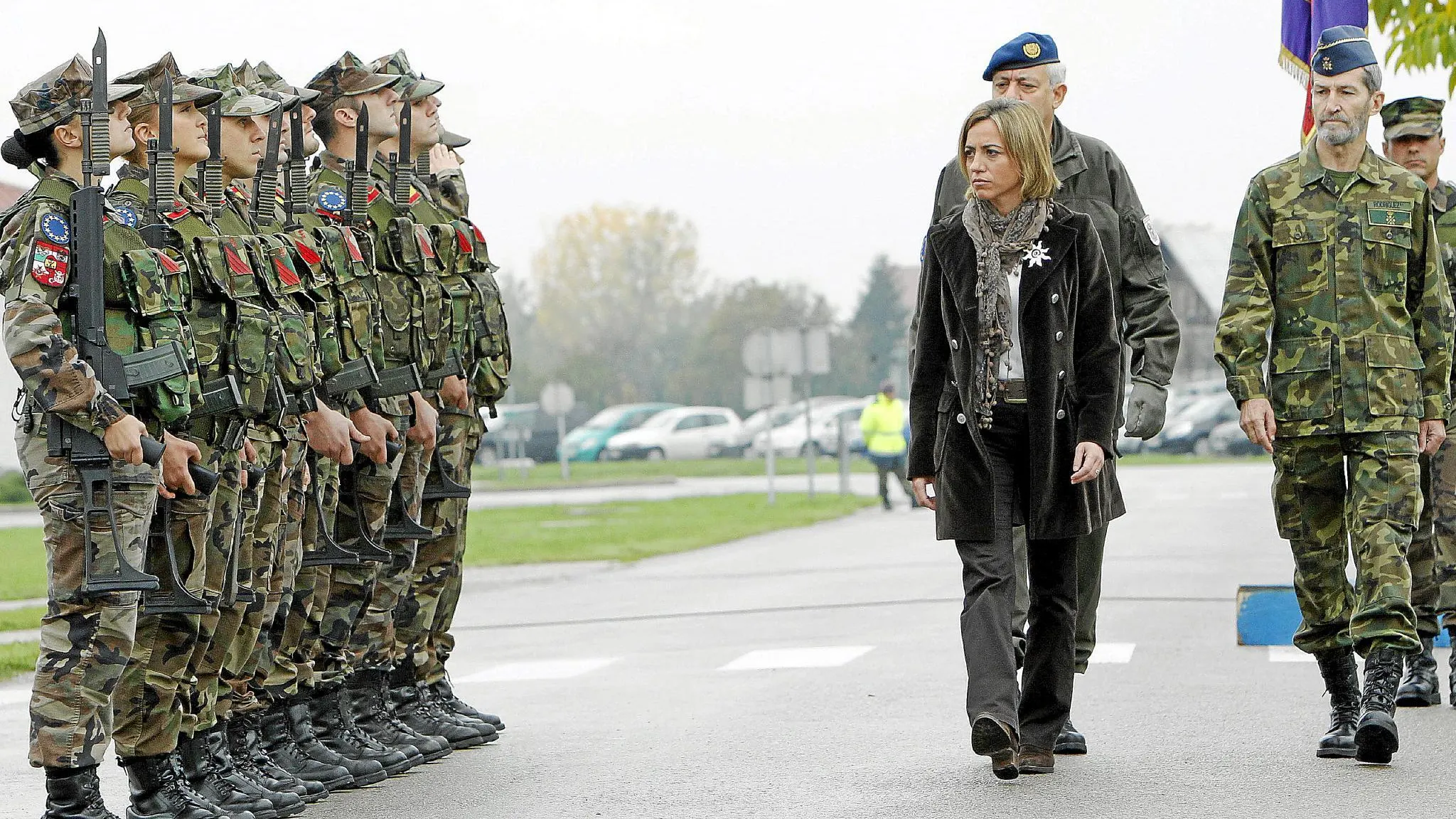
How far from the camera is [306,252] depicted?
7141 millimetres

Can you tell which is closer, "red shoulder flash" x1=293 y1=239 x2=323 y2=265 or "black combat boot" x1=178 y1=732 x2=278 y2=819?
"black combat boot" x1=178 y1=732 x2=278 y2=819

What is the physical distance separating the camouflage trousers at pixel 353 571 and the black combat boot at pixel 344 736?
105 mm

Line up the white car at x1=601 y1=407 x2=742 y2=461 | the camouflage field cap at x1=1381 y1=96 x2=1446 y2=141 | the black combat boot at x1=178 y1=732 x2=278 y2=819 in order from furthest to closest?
the white car at x1=601 y1=407 x2=742 y2=461 < the camouflage field cap at x1=1381 y1=96 x2=1446 y2=141 < the black combat boot at x1=178 y1=732 x2=278 y2=819

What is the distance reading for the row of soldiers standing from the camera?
5.91 meters

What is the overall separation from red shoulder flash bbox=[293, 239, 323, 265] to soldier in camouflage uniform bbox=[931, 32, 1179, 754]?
81.4 inches

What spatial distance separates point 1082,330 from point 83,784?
133 inches

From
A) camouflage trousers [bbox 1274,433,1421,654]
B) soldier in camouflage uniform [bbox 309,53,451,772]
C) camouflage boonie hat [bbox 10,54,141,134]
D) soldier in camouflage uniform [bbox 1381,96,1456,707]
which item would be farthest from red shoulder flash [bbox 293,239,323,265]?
soldier in camouflage uniform [bbox 1381,96,1456,707]

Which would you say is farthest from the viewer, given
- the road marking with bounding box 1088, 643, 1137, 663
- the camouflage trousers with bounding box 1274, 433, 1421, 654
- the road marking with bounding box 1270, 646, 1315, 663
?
the road marking with bounding box 1088, 643, 1137, 663

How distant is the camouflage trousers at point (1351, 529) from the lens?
7176 mm

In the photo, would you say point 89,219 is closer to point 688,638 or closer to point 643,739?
point 643,739

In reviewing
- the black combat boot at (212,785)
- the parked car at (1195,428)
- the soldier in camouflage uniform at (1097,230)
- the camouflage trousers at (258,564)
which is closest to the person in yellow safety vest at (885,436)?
the soldier in camouflage uniform at (1097,230)

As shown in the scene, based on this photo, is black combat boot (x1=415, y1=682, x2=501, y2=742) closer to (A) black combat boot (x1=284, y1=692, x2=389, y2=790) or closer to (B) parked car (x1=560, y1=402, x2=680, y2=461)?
(A) black combat boot (x1=284, y1=692, x2=389, y2=790)

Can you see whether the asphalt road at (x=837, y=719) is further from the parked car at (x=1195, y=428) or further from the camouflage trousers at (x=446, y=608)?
the parked car at (x=1195, y=428)

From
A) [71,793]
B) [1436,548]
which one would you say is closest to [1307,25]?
[1436,548]
